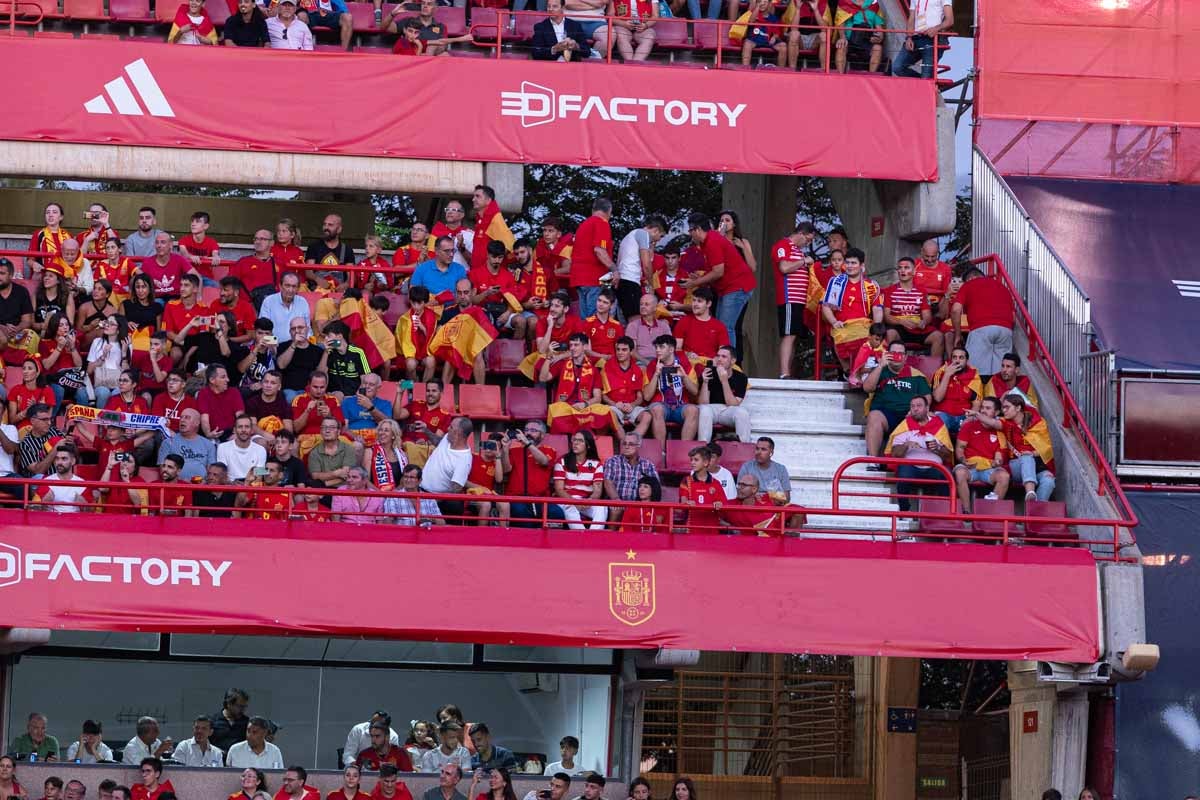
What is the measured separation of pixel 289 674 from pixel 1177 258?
430 inches

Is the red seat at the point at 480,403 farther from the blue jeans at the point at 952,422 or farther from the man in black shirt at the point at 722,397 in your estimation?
the blue jeans at the point at 952,422

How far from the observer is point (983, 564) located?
56.9 ft

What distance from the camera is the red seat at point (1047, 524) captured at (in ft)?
60.3

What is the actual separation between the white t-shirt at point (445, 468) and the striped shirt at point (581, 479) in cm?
82

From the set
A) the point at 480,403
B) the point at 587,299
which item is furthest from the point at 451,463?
the point at 587,299

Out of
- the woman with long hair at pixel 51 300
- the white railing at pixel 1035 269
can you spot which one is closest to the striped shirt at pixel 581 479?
the woman with long hair at pixel 51 300

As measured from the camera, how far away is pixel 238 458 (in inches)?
695

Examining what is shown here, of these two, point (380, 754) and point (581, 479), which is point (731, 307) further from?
point (380, 754)

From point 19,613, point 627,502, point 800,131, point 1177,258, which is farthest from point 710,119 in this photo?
point 19,613

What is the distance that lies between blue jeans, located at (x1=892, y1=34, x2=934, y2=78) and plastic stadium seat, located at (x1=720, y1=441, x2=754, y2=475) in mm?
5861

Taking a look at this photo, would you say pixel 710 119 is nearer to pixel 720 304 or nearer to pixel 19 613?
pixel 720 304

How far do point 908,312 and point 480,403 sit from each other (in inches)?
191

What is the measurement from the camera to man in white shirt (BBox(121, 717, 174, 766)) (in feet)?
58.1

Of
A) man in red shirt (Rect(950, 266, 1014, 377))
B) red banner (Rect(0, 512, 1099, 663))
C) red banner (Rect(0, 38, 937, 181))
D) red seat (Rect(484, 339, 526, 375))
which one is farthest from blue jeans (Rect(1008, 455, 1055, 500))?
red seat (Rect(484, 339, 526, 375))
